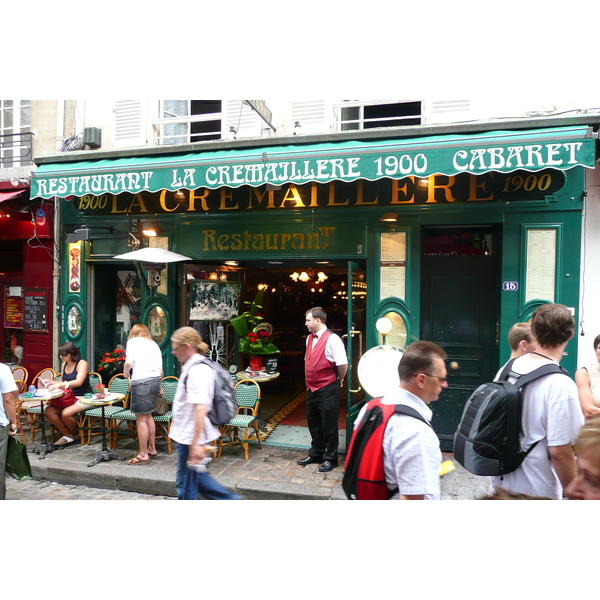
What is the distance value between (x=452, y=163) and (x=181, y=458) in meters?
4.34

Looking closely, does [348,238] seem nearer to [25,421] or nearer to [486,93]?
[486,93]

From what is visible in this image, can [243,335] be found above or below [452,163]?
below

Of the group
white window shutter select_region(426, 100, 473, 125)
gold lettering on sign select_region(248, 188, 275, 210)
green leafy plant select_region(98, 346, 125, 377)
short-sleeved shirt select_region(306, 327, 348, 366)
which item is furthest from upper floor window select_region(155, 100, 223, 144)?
short-sleeved shirt select_region(306, 327, 348, 366)

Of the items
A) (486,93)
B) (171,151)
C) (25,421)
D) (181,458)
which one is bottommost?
(25,421)

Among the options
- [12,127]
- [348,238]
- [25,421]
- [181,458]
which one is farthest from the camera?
[12,127]

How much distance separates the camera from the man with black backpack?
2.65 m

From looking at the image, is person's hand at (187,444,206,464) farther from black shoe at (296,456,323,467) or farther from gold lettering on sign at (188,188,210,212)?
gold lettering on sign at (188,188,210,212)

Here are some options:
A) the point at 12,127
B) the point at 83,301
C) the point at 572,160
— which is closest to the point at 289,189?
the point at 572,160

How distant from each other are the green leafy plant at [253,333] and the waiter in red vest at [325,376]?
1.79m

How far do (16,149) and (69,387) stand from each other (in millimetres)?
5296

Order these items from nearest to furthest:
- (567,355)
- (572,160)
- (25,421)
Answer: (572,160) < (567,355) < (25,421)

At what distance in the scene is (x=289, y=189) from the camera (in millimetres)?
6992

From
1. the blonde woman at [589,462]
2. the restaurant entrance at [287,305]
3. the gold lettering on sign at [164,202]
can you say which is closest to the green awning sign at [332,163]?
the gold lettering on sign at [164,202]

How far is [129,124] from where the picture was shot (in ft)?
26.5
